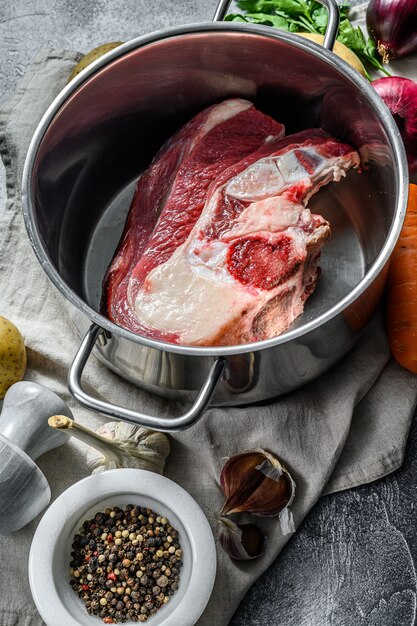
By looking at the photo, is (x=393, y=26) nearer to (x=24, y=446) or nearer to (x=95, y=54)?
(x=95, y=54)

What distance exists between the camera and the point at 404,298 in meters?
1.76

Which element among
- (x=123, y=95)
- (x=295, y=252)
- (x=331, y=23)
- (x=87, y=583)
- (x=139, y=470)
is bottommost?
(x=87, y=583)

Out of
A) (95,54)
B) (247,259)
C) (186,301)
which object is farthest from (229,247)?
(95,54)

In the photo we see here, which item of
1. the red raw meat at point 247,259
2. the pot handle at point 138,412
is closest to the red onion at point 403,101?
the red raw meat at point 247,259

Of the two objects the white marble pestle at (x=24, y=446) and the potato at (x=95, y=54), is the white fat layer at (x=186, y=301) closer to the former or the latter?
the white marble pestle at (x=24, y=446)

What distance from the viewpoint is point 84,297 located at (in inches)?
71.9

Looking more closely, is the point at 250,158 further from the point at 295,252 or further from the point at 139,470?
the point at 139,470

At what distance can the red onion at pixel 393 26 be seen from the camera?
6.29 feet

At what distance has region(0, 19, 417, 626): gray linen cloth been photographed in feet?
5.40

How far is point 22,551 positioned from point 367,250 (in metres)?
0.96

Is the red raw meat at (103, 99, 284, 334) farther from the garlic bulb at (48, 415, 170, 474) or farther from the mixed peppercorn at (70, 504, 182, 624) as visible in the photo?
the mixed peppercorn at (70, 504, 182, 624)

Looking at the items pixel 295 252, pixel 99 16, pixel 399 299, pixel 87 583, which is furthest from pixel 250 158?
pixel 87 583

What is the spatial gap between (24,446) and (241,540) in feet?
1.50

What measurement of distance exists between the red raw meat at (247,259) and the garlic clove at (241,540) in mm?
351
